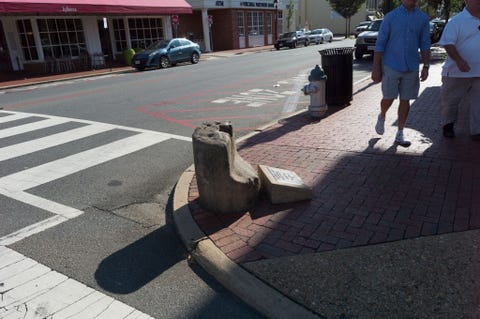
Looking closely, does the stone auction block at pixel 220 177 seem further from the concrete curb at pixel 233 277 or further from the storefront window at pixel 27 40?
the storefront window at pixel 27 40

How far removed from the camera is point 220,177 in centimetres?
400

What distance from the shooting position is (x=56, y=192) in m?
5.23

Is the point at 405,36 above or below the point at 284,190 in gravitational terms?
above

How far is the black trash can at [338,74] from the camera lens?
8602 millimetres

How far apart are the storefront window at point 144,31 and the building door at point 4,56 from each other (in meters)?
8.15

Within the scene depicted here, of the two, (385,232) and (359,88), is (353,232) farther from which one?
(359,88)

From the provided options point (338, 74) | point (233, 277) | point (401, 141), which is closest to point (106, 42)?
point (338, 74)

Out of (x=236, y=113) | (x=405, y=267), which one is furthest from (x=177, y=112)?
(x=405, y=267)

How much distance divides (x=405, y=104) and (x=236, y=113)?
180 inches

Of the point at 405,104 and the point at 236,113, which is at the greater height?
the point at 405,104

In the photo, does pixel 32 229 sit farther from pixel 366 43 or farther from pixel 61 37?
pixel 61 37

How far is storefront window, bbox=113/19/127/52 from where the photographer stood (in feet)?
93.7

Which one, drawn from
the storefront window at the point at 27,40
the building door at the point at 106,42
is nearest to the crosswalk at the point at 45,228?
the storefront window at the point at 27,40

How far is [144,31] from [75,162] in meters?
25.8
